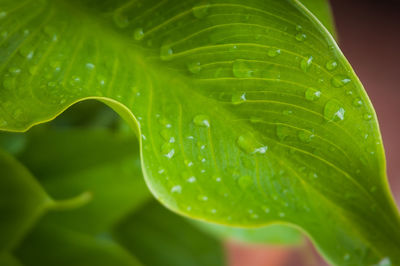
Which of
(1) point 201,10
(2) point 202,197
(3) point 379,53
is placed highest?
(1) point 201,10

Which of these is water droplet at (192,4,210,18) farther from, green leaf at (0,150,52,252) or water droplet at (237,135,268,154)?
green leaf at (0,150,52,252)

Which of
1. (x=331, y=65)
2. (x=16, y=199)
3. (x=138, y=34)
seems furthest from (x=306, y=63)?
(x=16, y=199)

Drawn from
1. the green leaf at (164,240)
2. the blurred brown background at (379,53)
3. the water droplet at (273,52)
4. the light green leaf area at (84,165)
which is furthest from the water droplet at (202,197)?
the blurred brown background at (379,53)

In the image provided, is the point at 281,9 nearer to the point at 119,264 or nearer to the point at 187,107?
the point at 187,107

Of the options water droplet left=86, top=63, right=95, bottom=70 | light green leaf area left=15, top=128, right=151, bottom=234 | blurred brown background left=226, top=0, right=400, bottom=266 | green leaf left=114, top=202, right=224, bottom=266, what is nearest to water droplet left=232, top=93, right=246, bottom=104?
water droplet left=86, top=63, right=95, bottom=70

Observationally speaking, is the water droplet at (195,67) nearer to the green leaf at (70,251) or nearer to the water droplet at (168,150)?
the water droplet at (168,150)

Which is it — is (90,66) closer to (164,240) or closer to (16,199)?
(16,199)

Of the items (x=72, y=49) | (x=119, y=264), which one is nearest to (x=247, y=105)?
(x=72, y=49)
